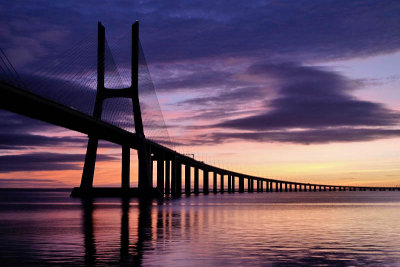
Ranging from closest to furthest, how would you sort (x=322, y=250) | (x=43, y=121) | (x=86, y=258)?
(x=86, y=258) < (x=322, y=250) < (x=43, y=121)

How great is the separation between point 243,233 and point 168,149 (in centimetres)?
7864

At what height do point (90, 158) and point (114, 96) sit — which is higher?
point (114, 96)

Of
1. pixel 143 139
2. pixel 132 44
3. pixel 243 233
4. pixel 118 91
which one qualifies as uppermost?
pixel 132 44

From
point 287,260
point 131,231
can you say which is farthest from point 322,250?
point 131,231

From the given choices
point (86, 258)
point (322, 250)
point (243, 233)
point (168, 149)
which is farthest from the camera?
point (168, 149)

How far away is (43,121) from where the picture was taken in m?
57.1

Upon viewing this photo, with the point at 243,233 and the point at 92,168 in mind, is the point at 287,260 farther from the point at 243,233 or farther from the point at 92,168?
the point at 92,168

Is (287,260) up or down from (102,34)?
down

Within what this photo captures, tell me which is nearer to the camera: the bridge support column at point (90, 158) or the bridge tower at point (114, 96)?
the bridge support column at point (90, 158)

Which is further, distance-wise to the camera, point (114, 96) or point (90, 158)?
point (114, 96)

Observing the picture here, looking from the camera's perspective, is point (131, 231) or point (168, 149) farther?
point (168, 149)

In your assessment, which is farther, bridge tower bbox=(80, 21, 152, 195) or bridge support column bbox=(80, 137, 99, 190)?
bridge tower bbox=(80, 21, 152, 195)

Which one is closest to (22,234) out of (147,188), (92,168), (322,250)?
(322,250)

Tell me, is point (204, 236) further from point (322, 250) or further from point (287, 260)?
point (287, 260)
